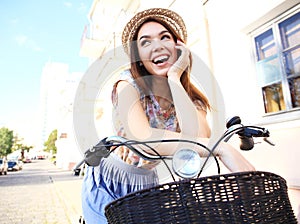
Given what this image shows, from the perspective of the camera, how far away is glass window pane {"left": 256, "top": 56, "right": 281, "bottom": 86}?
115 inches

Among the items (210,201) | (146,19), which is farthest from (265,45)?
(210,201)

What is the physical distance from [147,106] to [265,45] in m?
2.48

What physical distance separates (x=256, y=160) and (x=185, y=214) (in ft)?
8.12

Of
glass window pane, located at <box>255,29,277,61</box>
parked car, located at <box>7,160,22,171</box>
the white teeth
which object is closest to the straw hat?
the white teeth

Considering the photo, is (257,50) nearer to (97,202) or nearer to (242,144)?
(242,144)

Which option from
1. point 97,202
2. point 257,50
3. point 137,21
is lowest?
point 97,202

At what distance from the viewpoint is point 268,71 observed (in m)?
3.02

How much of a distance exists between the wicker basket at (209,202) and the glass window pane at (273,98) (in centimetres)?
240

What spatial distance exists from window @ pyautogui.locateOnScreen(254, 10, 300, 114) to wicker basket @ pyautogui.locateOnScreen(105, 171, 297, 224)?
2.27m

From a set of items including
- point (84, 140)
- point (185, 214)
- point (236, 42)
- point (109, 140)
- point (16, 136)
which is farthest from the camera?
point (16, 136)

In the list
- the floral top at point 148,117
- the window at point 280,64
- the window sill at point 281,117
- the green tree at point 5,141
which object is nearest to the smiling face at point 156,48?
the floral top at point 148,117

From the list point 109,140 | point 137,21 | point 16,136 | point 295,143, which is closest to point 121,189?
point 109,140

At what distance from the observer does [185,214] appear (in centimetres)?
72

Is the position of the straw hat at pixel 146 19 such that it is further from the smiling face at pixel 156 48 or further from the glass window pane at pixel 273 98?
the glass window pane at pixel 273 98
